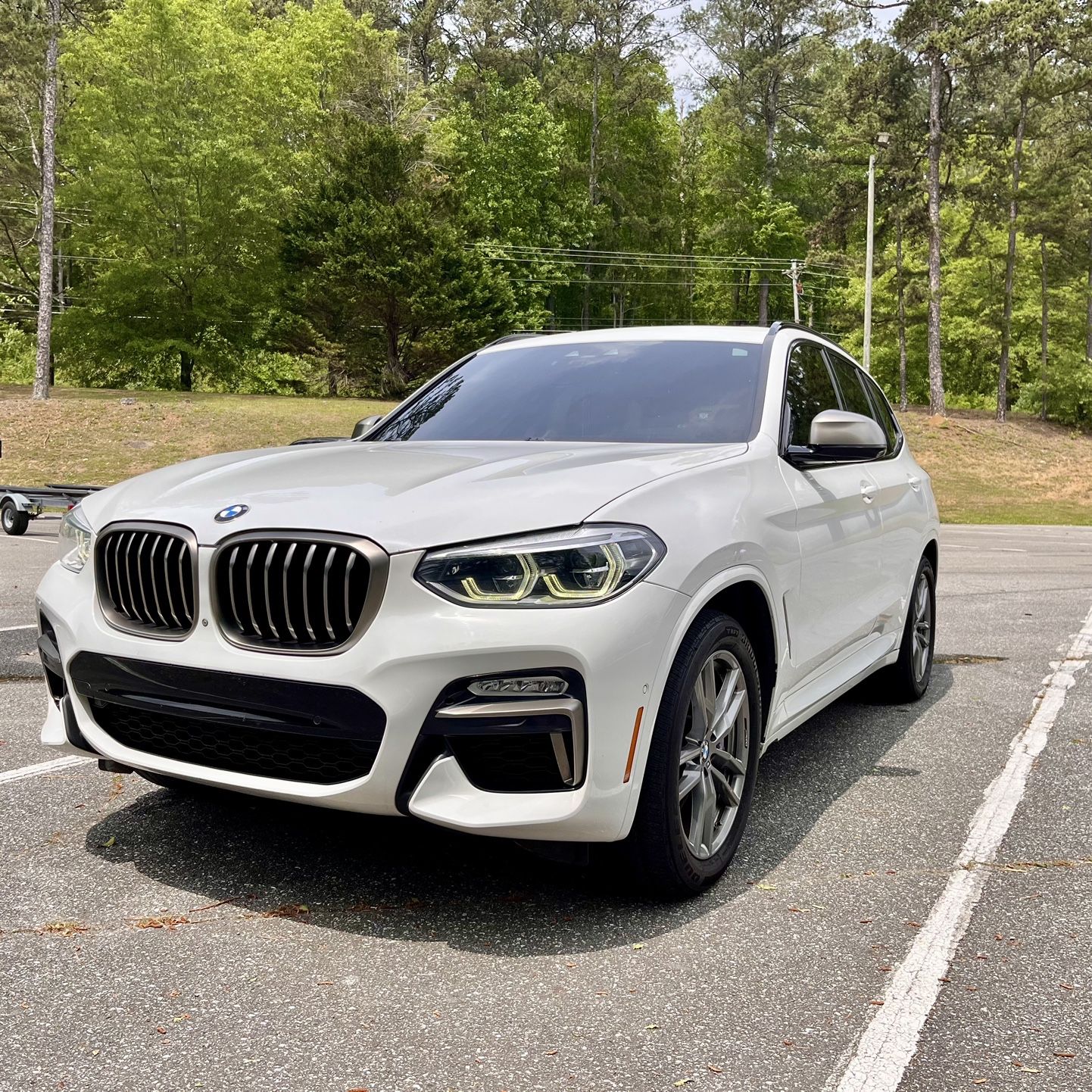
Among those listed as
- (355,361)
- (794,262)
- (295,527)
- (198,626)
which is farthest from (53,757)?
(794,262)

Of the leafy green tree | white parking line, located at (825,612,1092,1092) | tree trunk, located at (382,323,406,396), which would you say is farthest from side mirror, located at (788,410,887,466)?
the leafy green tree

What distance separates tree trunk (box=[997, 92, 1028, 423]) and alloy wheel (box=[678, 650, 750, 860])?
148 feet

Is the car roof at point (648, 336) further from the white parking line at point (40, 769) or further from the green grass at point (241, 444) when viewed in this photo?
the green grass at point (241, 444)

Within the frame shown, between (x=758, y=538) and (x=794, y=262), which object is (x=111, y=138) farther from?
(x=758, y=538)

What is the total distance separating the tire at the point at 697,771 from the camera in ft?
10.7

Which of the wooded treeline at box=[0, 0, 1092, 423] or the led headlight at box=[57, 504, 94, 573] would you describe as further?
the wooded treeline at box=[0, 0, 1092, 423]

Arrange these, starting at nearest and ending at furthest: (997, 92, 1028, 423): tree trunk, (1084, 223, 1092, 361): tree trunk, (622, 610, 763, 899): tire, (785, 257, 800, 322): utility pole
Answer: (622, 610, 763, 899): tire
(997, 92, 1028, 423): tree trunk
(1084, 223, 1092, 361): tree trunk
(785, 257, 800, 322): utility pole

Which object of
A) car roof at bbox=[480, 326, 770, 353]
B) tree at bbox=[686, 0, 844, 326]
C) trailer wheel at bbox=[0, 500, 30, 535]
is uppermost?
tree at bbox=[686, 0, 844, 326]

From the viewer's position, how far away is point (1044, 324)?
169ft

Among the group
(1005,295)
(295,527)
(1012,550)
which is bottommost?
(1012,550)

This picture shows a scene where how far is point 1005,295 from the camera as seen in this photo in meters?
50.6

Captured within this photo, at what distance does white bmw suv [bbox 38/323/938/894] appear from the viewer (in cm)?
303

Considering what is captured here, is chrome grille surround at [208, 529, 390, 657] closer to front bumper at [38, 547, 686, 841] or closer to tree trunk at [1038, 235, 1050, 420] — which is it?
front bumper at [38, 547, 686, 841]

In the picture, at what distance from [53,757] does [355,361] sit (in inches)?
1554
